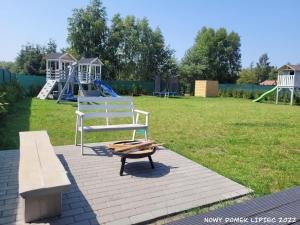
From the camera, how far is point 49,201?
2.80 metres

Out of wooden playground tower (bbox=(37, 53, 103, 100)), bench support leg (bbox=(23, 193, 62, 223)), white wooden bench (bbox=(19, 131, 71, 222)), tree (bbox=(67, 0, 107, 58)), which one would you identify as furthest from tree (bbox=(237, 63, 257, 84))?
bench support leg (bbox=(23, 193, 62, 223))

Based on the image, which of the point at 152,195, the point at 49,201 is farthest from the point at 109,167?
the point at 49,201

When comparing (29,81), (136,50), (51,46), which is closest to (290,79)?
(136,50)

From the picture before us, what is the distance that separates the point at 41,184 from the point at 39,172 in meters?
0.29

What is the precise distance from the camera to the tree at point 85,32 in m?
35.8

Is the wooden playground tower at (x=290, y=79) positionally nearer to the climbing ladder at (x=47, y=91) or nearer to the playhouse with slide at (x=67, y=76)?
the playhouse with slide at (x=67, y=76)

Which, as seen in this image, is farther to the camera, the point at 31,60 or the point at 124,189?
the point at 31,60

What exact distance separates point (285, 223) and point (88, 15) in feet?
123

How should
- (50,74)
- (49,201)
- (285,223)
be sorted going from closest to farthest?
1. (285,223)
2. (49,201)
3. (50,74)

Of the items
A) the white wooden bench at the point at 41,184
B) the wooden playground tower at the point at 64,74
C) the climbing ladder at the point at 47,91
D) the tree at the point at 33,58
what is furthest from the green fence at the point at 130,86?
the white wooden bench at the point at 41,184

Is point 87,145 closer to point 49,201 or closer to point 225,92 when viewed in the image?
point 49,201

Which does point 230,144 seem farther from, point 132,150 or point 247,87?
point 247,87

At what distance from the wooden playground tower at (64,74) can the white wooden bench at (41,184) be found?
16925 millimetres

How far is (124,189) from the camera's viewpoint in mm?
3711
